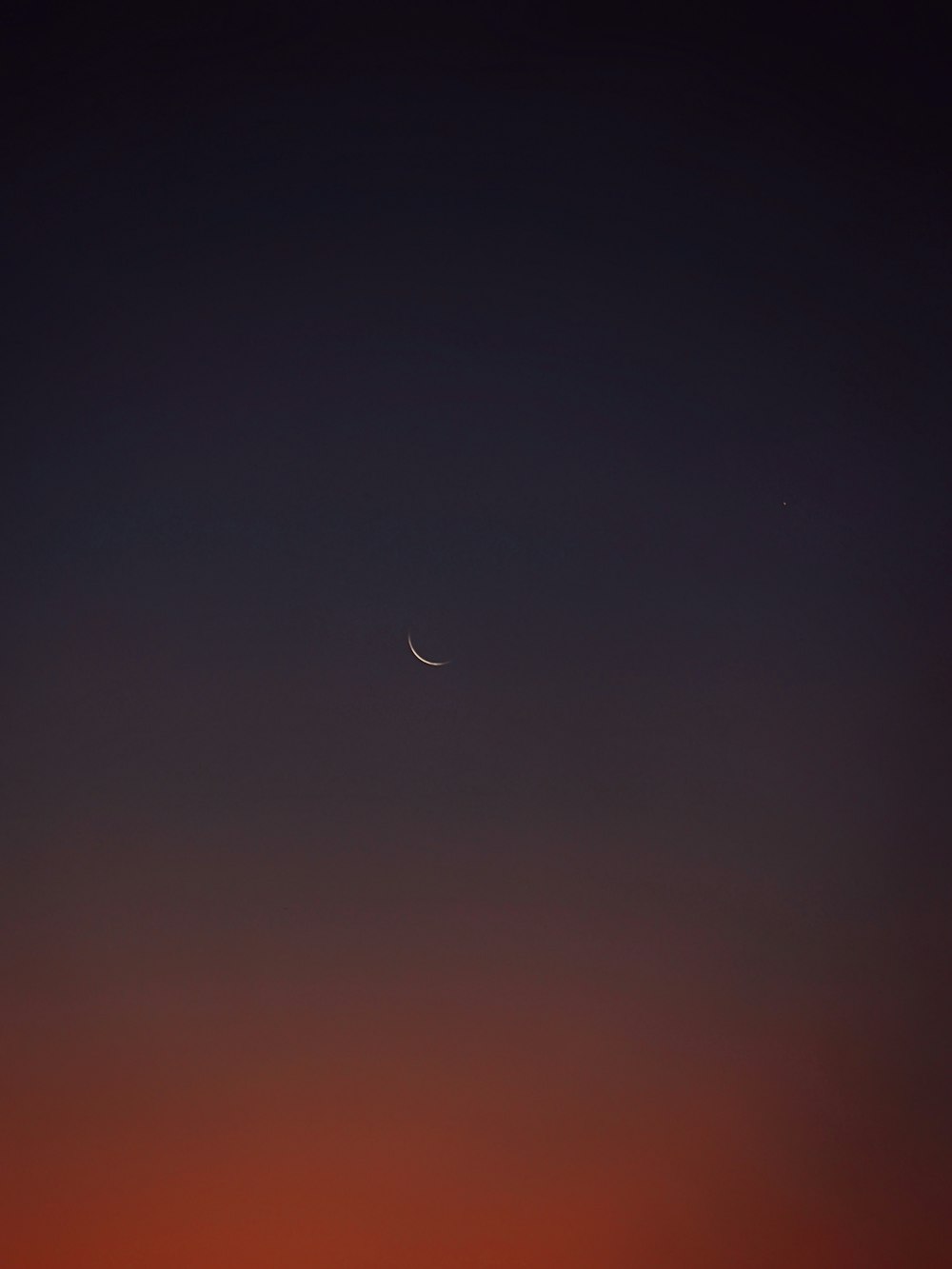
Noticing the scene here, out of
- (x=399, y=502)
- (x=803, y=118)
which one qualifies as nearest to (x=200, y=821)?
(x=399, y=502)

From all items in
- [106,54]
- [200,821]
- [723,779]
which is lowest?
[200,821]

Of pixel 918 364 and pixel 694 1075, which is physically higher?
pixel 918 364

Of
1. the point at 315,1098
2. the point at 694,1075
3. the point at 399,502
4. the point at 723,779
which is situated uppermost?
the point at 399,502

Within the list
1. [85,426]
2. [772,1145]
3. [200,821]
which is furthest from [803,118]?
[772,1145]

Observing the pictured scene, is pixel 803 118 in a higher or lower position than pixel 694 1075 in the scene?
higher

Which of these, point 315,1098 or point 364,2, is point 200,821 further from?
point 364,2

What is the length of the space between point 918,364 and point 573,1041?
1452 millimetres

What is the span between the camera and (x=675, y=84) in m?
2.05

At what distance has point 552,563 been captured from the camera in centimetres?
203

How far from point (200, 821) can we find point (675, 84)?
1.67 metres

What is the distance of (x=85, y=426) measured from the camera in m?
2.01

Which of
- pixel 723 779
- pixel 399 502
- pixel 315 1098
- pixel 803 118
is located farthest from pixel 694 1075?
pixel 803 118

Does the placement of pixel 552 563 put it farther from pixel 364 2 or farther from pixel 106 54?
pixel 106 54

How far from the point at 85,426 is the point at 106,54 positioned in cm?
70
